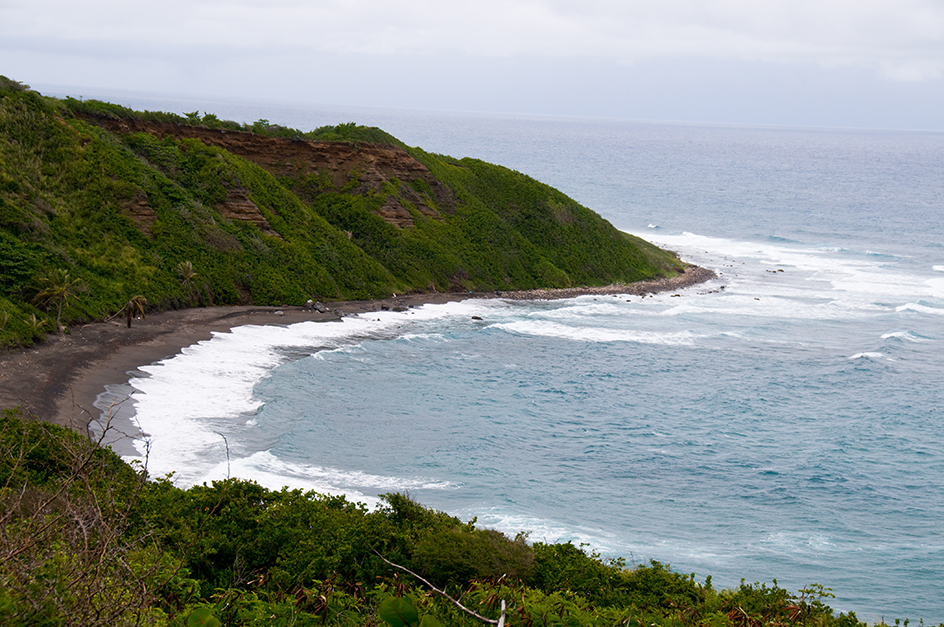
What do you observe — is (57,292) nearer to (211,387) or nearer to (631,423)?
(211,387)

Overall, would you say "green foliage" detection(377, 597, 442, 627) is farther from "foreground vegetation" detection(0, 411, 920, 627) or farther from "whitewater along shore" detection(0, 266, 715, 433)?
"whitewater along shore" detection(0, 266, 715, 433)

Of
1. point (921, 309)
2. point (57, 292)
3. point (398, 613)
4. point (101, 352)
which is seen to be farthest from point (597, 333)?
point (398, 613)

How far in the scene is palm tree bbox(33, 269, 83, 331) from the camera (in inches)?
1273

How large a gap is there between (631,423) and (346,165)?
3651 cm

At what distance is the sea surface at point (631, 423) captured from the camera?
2314 cm

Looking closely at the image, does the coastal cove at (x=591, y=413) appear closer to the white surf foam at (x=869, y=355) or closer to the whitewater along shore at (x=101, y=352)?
the whitewater along shore at (x=101, y=352)

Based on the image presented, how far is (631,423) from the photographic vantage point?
110ft

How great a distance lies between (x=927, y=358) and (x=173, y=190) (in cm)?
5043

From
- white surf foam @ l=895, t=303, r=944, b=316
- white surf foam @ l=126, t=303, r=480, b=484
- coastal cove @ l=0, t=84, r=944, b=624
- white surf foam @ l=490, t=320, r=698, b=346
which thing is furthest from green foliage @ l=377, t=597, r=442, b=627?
white surf foam @ l=895, t=303, r=944, b=316

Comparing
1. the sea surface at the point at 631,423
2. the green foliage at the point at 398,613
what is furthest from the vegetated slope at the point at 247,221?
the green foliage at the point at 398,613

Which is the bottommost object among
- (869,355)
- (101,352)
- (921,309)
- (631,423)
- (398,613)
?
(631,423)

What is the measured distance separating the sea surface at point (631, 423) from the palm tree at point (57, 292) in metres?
5.74

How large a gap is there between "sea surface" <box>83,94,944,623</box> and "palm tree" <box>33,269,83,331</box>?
5744 millimetres

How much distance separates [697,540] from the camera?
23.0 meters
